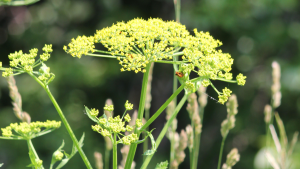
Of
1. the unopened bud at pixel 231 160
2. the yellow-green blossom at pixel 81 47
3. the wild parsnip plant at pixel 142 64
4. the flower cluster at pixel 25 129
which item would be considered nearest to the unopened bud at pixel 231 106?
the unopened bud at pixel 231 160

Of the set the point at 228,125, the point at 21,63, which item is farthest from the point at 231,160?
the point at 21,63

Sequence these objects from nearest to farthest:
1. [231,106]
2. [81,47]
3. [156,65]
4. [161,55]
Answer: [161,55] → [81,47] → [231,106] → [156,65]

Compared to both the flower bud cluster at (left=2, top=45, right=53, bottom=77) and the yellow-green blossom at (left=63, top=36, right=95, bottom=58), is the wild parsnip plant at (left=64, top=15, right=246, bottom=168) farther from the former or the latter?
the flower bud cluster at (left=2, top=45, right=53, bottom=77)

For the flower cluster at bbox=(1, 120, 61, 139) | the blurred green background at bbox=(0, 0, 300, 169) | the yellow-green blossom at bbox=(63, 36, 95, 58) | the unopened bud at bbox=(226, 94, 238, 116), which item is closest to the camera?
the flower cluster at bbox=(1, 120, 61, 139)

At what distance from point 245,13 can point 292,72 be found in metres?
1.29

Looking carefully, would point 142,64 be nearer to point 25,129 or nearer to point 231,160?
point 25,129

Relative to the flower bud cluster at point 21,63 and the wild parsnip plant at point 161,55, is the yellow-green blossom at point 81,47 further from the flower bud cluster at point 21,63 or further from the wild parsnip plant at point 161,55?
the flower bud cluster at point 21,63

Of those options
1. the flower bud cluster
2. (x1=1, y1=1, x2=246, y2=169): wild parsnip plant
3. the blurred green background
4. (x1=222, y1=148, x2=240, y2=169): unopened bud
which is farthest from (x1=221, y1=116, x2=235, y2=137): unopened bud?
the blurred green background

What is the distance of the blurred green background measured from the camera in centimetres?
501

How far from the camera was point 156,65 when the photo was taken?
18.4 ft

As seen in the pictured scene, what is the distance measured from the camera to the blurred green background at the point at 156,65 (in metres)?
5.01

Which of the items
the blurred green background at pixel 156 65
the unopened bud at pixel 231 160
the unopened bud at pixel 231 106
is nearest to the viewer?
the unopened bud at pixel 231 160

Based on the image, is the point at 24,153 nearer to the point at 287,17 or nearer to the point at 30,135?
the point at 30,135

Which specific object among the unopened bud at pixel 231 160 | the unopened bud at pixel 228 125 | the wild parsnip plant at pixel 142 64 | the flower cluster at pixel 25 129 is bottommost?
the unopened bud at pixel 231 160
